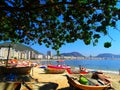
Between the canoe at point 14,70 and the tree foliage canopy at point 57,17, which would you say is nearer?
the tree foliage canopy at point 57,17

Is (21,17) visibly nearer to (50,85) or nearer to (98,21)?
(98,21)

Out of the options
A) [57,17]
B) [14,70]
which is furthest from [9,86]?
[14,70]

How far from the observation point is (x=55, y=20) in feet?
40.6

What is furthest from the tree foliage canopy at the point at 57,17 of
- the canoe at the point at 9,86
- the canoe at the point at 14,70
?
the canoe at the point at 14,70

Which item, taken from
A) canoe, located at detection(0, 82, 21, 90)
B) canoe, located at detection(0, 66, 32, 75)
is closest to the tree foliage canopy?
canoe, located at detection(0, 82, 21, 90)

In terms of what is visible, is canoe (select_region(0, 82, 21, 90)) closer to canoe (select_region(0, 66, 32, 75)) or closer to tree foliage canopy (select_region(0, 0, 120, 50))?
tree foliage canopy (select_region(0, 0, 120, 50))

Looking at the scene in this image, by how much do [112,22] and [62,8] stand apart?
200 centimetres

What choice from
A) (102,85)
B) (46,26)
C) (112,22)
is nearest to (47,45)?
(46,26)

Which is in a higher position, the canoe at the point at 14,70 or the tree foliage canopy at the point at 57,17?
the tree foliage canopy at the point at 57,17

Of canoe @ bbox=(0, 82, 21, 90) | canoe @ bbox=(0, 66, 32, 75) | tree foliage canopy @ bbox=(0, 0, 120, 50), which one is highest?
tree foliage canopy @ bbox=(0, 0, 120, 50)

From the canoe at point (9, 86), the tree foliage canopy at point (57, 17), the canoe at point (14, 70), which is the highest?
the tree foliage canopy at point (57, 17)

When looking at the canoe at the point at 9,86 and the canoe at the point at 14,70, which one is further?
the canoe at the point at 14,70

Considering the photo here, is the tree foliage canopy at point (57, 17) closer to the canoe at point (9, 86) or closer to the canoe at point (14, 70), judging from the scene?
the canoe at point (9, 86)

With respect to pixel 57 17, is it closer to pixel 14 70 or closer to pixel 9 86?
pixel 9 86
